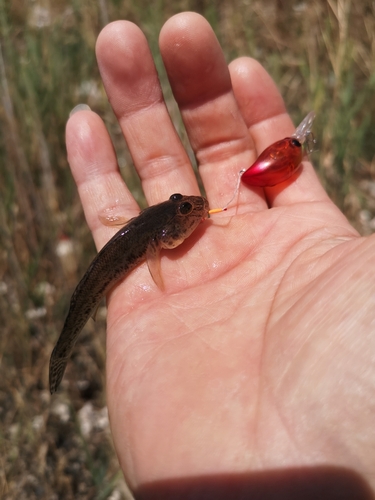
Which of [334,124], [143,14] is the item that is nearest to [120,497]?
[334,124]

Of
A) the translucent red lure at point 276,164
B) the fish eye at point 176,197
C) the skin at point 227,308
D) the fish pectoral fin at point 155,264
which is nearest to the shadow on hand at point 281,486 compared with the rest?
the skin at point 227,308

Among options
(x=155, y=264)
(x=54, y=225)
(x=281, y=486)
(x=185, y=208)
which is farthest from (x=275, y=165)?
(x=54, y=225)

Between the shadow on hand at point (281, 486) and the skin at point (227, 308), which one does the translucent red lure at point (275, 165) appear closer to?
the skin at point (227, 308)

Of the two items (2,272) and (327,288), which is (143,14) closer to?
(2,272)

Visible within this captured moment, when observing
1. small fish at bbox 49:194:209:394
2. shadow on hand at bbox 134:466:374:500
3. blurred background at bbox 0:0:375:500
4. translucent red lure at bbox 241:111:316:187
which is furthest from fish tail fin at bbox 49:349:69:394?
translucent red lure at bbox 241:111:316:187

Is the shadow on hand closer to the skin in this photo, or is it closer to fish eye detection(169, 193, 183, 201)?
the skin

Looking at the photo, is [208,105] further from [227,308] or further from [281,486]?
[281,486]
